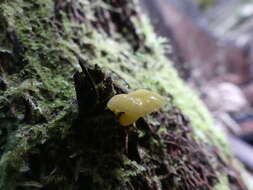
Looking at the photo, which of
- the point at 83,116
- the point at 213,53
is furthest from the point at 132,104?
the point at 213,53

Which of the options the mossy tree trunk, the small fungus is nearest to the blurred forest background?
the mossy tree trunk

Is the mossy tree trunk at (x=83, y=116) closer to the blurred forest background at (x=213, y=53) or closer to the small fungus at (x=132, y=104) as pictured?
the small fungus at (x=132, y=104)

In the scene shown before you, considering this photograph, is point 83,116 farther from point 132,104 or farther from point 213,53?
point 213,53

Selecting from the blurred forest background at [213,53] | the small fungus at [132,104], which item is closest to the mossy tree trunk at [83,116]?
the small fungus at [132,104]

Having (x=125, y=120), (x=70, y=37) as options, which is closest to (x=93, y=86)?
(x=125, y=120)

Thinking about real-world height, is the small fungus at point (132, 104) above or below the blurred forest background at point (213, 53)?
below

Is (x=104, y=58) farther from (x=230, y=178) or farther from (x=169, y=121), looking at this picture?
(x=230, y=178)

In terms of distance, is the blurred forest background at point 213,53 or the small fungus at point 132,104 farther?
the blurred forest background at point 213,53
